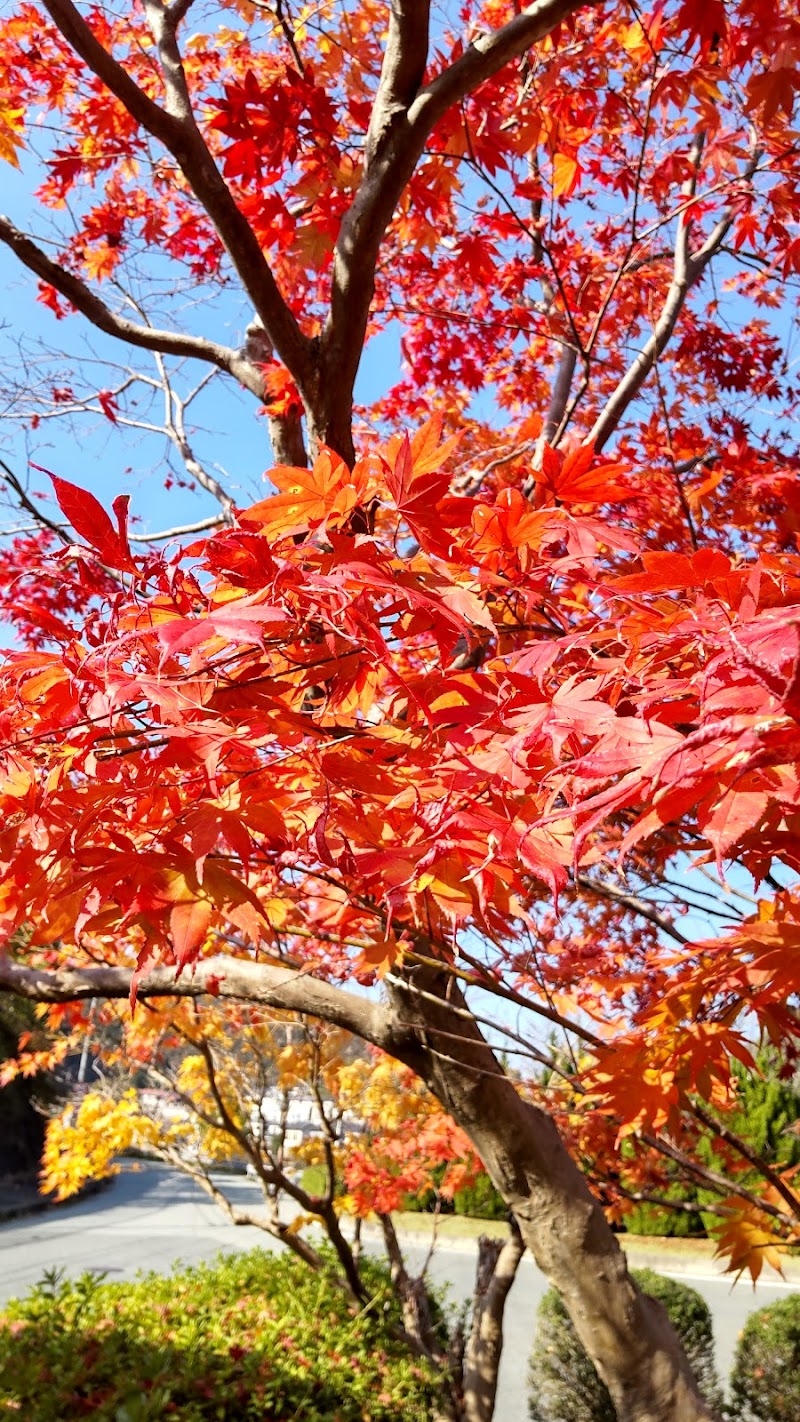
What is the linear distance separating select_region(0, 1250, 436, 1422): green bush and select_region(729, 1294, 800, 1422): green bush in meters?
2.61

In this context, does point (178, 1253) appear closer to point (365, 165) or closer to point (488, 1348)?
point (488, 1348)

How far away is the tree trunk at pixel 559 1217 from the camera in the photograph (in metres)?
2.32

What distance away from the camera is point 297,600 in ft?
3.76

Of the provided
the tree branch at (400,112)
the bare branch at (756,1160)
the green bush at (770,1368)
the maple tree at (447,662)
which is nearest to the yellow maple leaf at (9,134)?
the maple tree at (447,662)

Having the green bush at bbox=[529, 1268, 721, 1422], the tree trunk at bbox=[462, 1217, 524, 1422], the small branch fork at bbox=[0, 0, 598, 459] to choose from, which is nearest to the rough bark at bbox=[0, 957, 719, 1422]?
the small branch fork at bbox=[0, 0, 598, 459]

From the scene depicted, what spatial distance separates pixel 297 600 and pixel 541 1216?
2.09m

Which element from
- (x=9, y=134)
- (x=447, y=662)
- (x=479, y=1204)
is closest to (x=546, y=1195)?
(x=447, y=662)

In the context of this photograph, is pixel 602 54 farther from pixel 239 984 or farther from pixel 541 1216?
pixel 541 1216

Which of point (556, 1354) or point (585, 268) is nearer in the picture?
point (585, 268)

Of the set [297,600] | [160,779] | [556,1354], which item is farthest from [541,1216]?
[556,1354]

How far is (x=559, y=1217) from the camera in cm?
241

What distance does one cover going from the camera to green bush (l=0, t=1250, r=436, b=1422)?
164 inches

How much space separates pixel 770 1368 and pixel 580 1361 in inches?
50.8

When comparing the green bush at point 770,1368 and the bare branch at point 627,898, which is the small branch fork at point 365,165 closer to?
the bare branch at point 627,898
